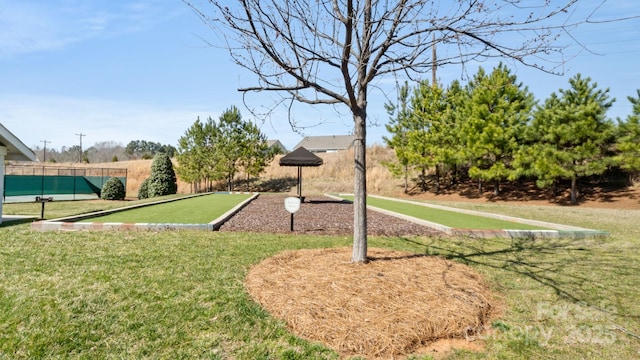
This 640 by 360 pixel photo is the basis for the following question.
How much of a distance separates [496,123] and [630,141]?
21.3 ft

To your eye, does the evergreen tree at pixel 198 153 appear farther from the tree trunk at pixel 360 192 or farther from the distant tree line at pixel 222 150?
the tree trunk at pixel 360 192

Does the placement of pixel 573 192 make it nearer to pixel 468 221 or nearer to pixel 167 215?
pixel 468 221

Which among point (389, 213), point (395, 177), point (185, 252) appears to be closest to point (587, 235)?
point (389, 213)

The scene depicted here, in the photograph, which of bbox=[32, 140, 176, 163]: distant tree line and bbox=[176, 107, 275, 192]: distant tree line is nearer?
bbox=[176, 107, 275, 192]: distant tree line

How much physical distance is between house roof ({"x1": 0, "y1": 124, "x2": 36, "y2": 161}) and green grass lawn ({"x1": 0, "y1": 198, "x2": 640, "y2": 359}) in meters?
4.00

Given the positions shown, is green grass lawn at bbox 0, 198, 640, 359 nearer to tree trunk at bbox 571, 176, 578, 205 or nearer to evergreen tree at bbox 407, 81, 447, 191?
tree trunk at bbox 571, 176, 578, 205

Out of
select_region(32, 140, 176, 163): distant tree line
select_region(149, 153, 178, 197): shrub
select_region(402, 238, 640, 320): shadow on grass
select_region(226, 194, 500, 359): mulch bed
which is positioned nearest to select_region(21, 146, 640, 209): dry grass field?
select_region(149, 153, 178, 197): shrub

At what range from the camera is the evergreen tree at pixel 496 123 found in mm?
21109

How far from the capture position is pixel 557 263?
17.7 feet

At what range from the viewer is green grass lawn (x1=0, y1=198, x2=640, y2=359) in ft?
8.89

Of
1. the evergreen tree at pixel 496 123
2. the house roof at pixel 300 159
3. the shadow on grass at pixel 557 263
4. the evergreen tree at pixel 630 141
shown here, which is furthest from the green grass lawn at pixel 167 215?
the evergreen tree at pixel 630 141

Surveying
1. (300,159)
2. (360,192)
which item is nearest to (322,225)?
(360,192)

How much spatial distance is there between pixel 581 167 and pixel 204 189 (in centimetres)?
3178

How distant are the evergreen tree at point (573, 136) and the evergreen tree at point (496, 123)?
1125mm
